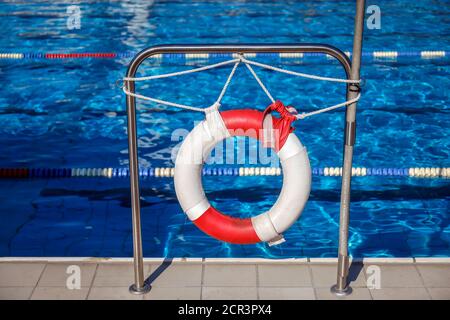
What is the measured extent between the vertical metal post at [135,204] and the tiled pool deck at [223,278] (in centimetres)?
6

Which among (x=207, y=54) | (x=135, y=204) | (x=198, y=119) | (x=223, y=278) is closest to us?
(x=135, y=204)

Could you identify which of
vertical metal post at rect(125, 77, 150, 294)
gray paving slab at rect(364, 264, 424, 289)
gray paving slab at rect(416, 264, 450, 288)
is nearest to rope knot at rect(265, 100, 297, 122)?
vertical metal post at rect(125, 77, 150, 294)

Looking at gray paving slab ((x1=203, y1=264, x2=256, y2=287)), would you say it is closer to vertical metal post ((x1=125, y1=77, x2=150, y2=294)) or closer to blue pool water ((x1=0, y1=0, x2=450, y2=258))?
vertical metal post ((x1=125, y1=77, x2=150, y2=294))

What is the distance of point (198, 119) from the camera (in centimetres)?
681

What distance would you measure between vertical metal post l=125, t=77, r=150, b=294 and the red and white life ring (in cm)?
20

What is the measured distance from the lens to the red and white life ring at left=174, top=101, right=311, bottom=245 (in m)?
3.13

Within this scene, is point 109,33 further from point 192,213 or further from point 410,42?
point 192,213

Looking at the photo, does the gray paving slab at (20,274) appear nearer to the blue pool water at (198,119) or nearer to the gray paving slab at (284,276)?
the blue pool water at (198,119)

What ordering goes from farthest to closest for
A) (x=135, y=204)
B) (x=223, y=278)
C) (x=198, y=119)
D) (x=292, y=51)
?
1. (x=198, y=119)
2. (x=223, y=278)
3. (x=135, y=204)
4. (x=292, y=51)

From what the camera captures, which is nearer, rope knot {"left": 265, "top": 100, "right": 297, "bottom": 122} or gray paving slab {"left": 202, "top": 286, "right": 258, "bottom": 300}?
rope knot {"left": 265, "top": 100, "right": 297, "bottom": 122}

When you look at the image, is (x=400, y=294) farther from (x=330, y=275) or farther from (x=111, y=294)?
(x=111, y=294)

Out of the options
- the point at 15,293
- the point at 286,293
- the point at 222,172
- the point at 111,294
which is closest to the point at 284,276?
the point at 286,293

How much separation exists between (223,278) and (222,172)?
2.02 meters

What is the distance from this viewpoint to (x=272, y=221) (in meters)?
3.21
